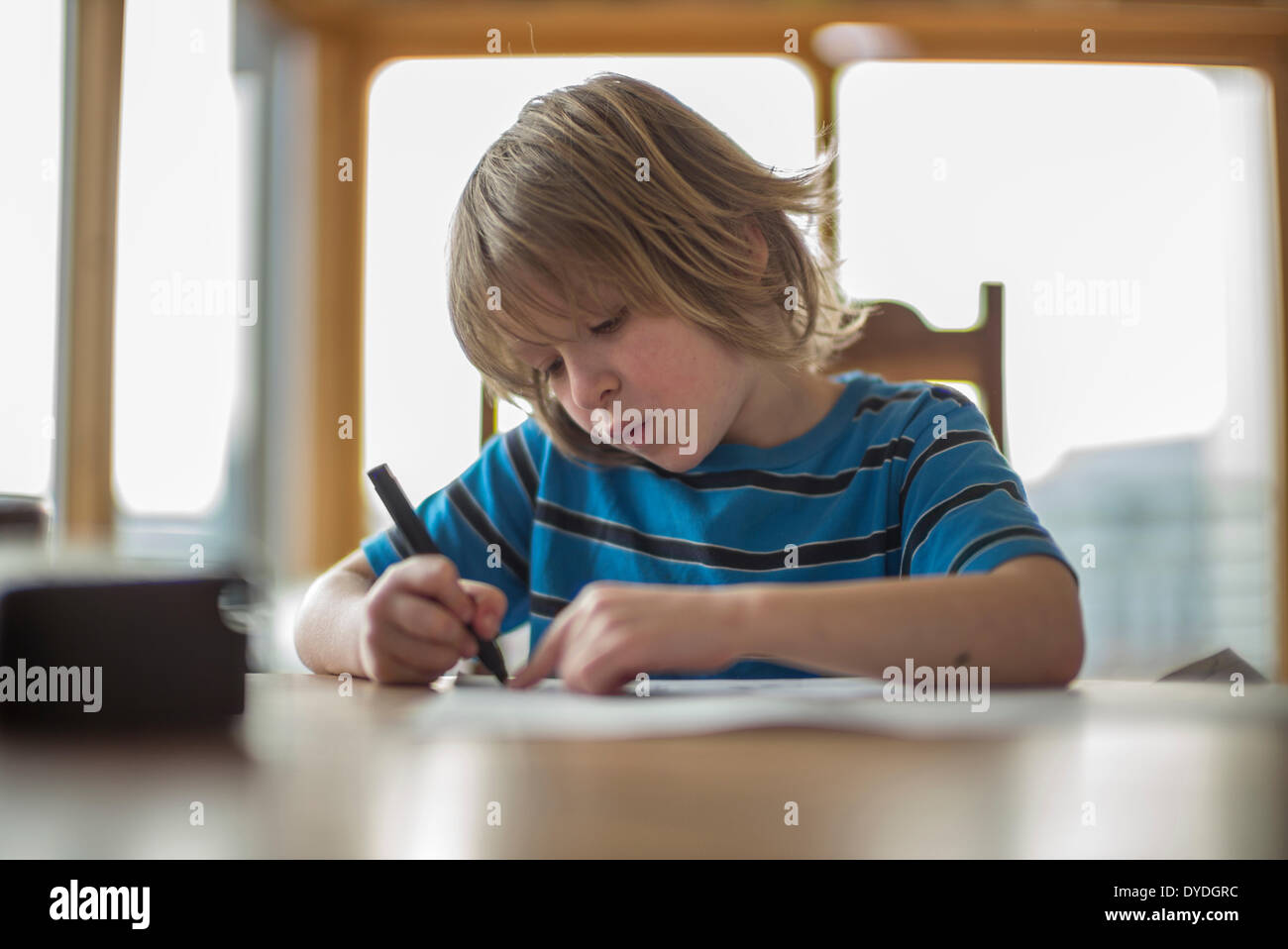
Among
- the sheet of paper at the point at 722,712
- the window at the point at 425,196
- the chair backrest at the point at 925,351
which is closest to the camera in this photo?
the sheet of paper at the point at 722,712

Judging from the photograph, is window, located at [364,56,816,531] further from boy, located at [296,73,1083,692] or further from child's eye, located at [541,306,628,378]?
child's eye, located at [541,306,628,378]

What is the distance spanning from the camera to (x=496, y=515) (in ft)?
2.58

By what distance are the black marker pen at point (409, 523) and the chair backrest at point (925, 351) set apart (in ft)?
1.69

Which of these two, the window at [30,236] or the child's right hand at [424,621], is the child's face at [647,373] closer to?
the child's right hand at [424,621]

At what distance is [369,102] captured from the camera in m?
2.20

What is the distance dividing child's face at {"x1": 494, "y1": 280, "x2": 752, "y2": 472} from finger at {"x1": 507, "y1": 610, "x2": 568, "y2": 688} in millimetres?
227

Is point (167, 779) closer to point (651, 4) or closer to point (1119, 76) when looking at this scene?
point (651, 4)

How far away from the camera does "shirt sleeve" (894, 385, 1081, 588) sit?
51 cm

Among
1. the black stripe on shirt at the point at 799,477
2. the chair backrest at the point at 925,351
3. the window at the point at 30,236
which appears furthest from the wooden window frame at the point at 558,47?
the black stripe on shirt at the point at 799,477

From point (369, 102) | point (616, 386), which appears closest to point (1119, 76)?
point (369, 102)

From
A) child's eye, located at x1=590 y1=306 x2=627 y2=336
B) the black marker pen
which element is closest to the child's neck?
child's eye, located at x1=590 y1=306 x2=627 y2=336

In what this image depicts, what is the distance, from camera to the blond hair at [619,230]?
632mm

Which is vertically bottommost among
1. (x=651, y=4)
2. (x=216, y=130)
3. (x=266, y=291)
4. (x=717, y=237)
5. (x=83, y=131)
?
(x=717, y=237)
